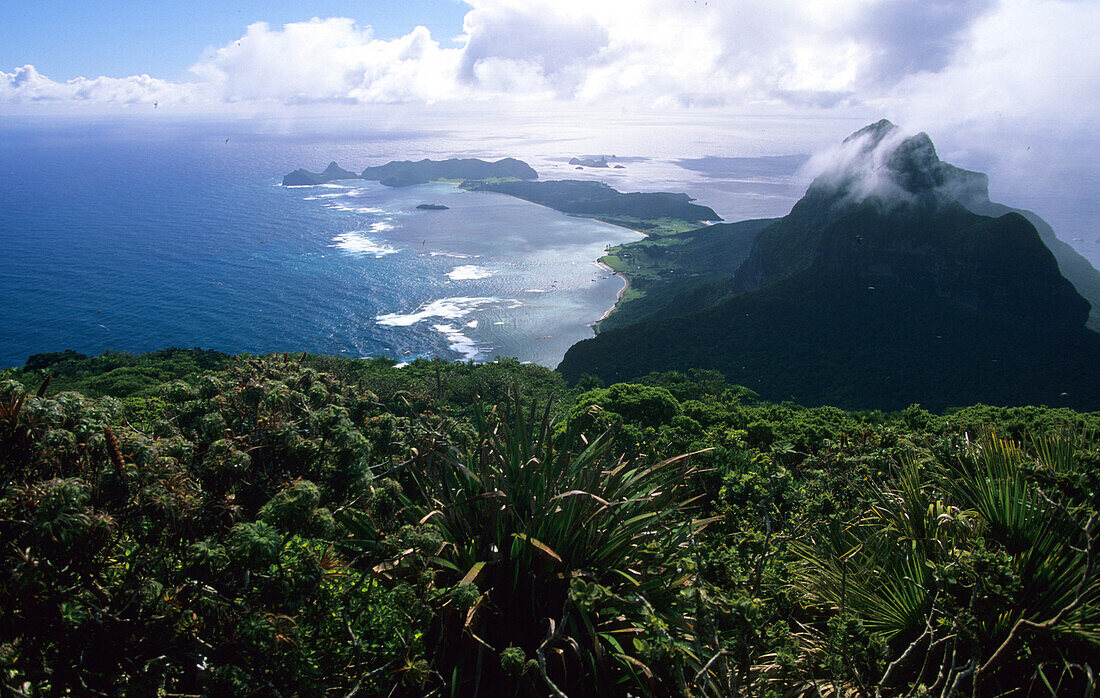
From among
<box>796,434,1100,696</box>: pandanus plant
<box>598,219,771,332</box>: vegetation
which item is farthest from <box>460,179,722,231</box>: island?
<box>796,434,1100,696</box>: pandanus plant

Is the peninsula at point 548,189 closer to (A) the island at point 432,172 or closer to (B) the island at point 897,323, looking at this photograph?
(A) the island at point 432,172

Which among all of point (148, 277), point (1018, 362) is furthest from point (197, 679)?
point (148, 277)

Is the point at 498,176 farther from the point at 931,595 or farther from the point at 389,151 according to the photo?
the point at 931,595

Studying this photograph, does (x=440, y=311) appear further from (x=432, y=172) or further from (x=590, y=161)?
(x=590, y=161)

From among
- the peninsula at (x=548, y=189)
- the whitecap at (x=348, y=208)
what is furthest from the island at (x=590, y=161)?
the whitecap at (x=348, y=208)

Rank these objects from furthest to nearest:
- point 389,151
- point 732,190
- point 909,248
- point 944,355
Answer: point 389,151 → point 732,190 → point 909,248 → point 944,355

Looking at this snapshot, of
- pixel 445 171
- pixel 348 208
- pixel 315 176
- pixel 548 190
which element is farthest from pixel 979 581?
pixel 445 171

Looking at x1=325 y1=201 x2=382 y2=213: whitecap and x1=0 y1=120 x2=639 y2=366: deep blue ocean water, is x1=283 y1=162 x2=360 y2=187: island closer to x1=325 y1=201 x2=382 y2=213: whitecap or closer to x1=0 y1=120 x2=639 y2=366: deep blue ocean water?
x1=0 y1=120 x2=639 y2=366: deep blue ocean water
